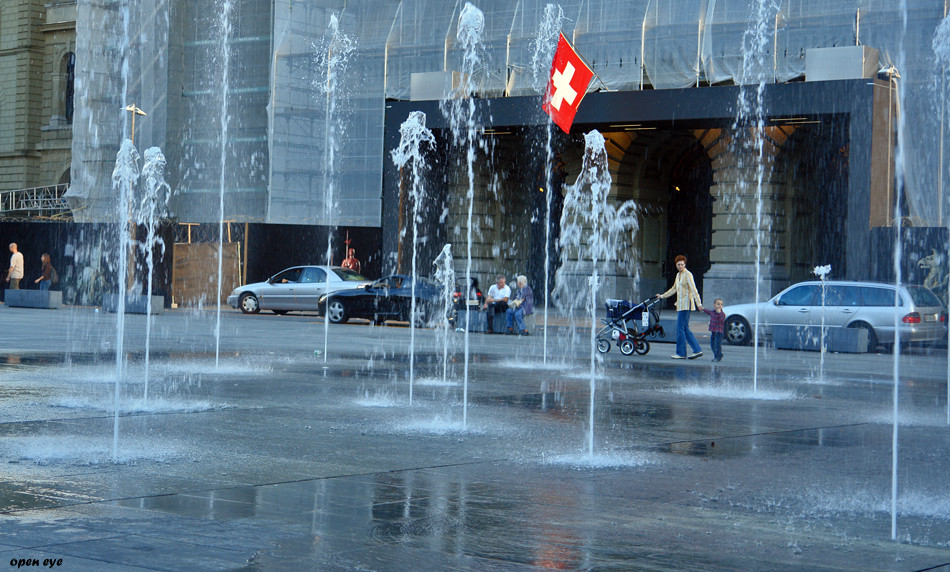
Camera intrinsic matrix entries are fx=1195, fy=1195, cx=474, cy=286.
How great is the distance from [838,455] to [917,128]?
788 inches

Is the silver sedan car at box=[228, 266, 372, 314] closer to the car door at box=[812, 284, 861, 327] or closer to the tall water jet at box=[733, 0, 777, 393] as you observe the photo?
the tall water jet at box=[733, 0, 777, 393]

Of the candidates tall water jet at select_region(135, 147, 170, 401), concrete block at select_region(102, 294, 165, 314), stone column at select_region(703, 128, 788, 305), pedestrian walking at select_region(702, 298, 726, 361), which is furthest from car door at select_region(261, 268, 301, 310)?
pedestrian walking at select_region(702, 298, 726, 361)

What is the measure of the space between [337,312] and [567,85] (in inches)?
302

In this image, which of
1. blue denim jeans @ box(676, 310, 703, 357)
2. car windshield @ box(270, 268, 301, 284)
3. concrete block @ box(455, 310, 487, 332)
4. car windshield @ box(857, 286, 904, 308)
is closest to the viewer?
blue denim jeans @ box(676, 310, 703, 357)

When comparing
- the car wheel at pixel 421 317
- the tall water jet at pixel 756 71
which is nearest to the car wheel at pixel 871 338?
the tall water jet at pixel 756 71

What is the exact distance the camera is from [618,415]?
1091cm

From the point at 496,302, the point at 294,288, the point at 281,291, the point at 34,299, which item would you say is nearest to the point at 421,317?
the point at 496,302

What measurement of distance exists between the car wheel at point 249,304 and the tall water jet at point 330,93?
148 inches

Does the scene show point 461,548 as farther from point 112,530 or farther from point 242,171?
point 242,171

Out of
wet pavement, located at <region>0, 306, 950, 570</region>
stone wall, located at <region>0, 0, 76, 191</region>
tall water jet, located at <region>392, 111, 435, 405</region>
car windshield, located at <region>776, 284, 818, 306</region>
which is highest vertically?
stone wall, located at <region>0, 0, 76, 191</region>

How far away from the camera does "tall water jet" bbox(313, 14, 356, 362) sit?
1414 inches

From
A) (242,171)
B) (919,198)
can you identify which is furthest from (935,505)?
(242,171)

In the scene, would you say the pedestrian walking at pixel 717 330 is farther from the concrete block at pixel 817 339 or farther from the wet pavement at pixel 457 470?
the concrete block at pixel 817 339

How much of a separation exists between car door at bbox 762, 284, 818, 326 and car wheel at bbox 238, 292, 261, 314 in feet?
47.9
